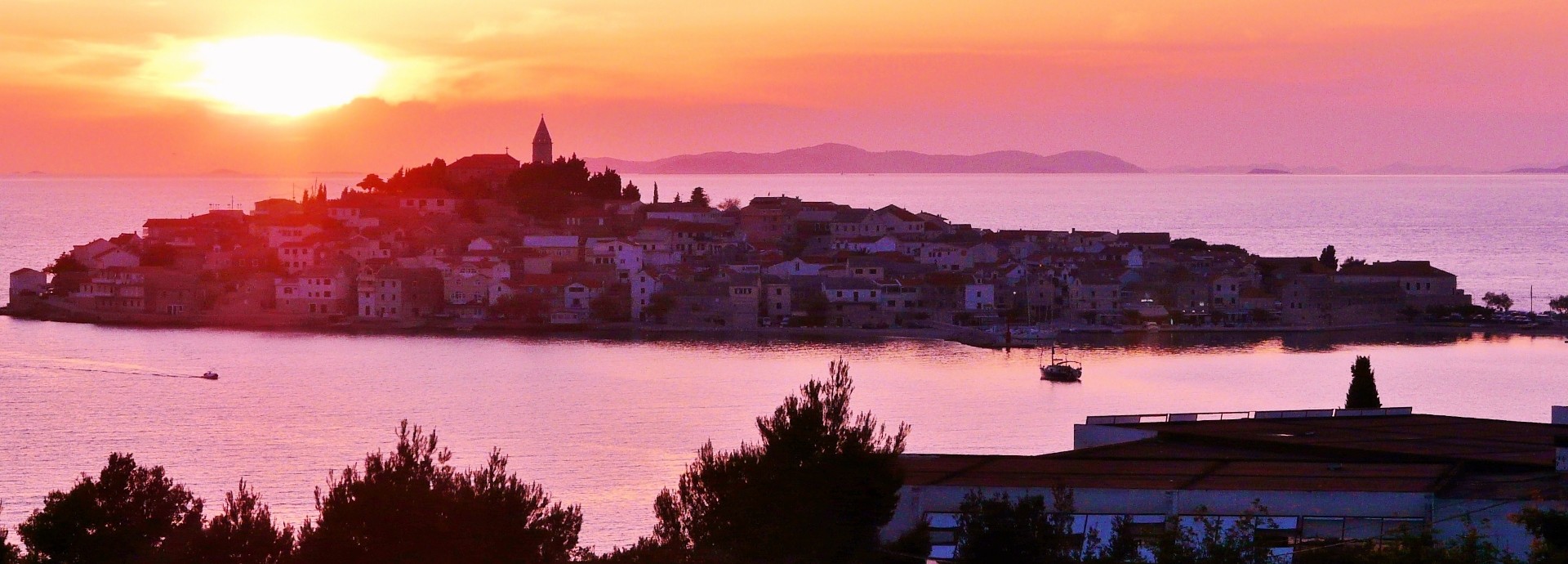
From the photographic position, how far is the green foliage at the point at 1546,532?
5762 millimetres

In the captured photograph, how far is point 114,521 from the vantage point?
289 inches

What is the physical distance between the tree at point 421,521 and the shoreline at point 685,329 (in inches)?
665

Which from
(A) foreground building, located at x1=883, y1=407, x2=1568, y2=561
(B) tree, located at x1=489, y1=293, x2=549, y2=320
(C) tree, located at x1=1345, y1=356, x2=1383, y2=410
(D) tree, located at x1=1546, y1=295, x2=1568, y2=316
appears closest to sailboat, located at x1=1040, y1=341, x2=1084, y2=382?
(C) tree, located at x1=1345, y1=356, x2=1383, y2=410

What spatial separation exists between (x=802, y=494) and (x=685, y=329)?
699 inches

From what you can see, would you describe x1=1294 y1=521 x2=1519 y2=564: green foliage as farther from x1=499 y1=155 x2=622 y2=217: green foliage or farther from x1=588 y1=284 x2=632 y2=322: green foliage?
x1=499 y1=155 x2=622 y2=217: green foliage

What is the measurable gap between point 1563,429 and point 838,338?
50.0ft

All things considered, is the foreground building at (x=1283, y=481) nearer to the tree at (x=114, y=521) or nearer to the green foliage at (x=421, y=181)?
the tree at (x=114, y=521)

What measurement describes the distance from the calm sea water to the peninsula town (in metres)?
1.62

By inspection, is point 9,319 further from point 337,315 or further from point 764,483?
point 764,483

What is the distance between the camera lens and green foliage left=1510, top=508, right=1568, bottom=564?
5.76 meters

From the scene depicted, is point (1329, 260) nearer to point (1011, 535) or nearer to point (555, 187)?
point (555, 187)

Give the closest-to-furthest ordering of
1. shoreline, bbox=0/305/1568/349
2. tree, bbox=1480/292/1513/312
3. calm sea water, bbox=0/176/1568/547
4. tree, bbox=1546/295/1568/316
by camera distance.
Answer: calm sea water, bbox=0/176/1568/547 < shoreline, bbox=0/305/1568/349 < tree, bbox=1546/295/1568/316 < tree, bbox=1480/292/1513/312

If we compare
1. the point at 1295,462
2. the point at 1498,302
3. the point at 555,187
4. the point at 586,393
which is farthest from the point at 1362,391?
the point at 555,187

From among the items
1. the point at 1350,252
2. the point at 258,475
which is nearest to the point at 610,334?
the point at 258,475
